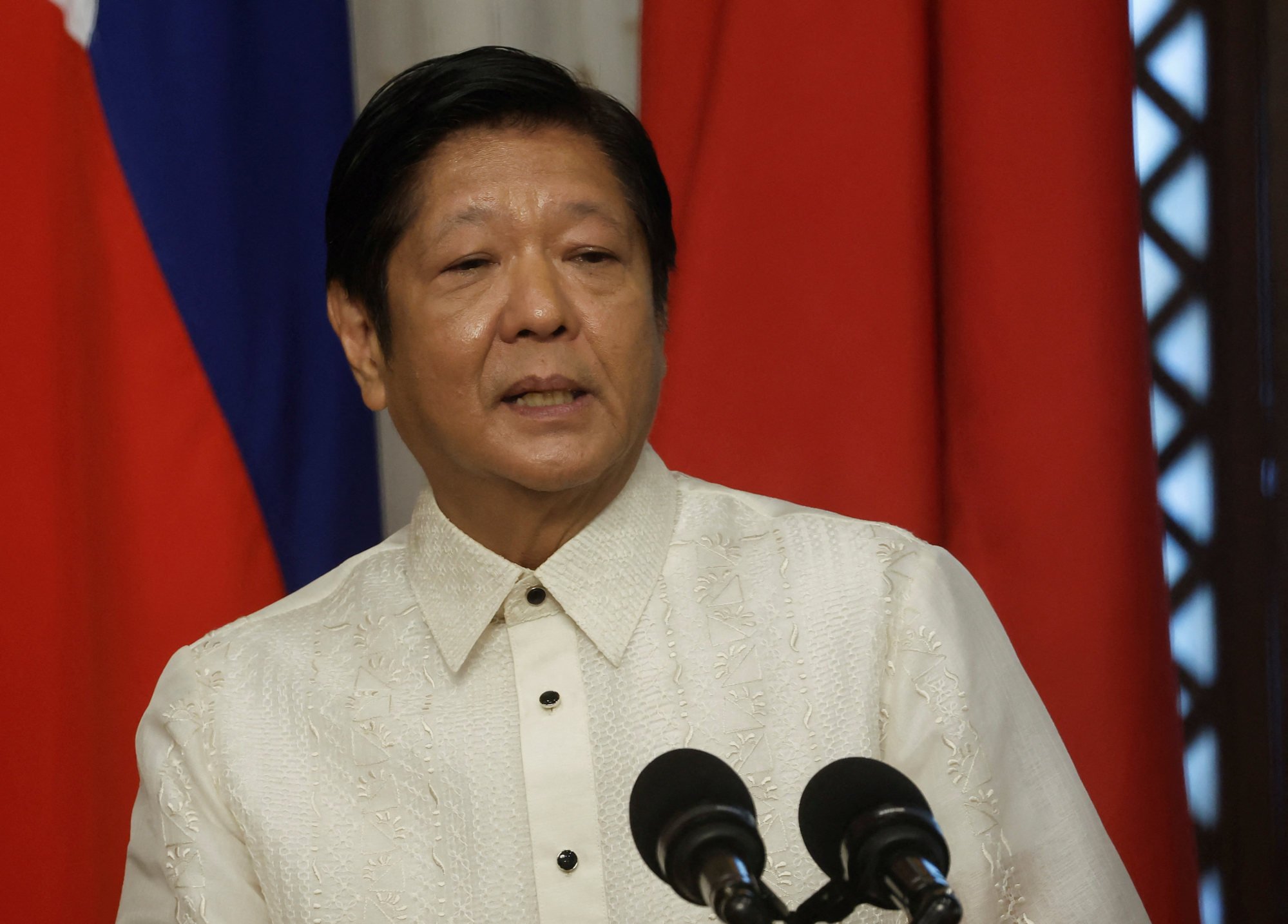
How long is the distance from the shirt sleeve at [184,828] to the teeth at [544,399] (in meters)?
0.43

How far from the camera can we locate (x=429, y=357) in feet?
4.08

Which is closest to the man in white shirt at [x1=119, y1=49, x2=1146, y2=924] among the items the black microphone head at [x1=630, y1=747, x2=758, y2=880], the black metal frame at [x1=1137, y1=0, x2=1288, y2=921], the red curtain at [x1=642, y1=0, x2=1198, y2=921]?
the red curtain at [x1=642, y1=0, x2=1198, y2=921]

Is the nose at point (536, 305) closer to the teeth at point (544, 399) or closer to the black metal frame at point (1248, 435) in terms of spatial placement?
the teeth at point (544, 399)

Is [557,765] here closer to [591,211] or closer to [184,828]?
[184,828]

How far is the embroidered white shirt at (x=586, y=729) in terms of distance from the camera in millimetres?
1150

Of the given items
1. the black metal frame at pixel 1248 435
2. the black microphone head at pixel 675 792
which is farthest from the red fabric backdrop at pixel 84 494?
the black metal frame at pixel 1248 435

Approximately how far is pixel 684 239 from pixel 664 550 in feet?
1.90

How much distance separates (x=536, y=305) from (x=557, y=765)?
42 centimetres

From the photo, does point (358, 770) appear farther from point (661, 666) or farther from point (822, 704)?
point (822, 704)

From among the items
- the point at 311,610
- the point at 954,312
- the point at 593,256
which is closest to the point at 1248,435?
the point at 954,312

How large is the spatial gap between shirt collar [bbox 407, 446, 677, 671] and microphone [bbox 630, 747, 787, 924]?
0.55 metres

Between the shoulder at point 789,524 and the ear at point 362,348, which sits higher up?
the ear at point 362,348

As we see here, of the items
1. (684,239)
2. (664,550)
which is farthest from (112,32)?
(664,550)

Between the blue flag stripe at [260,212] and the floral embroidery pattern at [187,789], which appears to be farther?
the blue flag stripe at [260,212]
